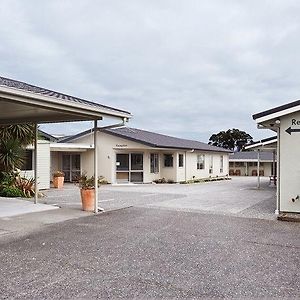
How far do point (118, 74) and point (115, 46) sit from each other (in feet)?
17.4

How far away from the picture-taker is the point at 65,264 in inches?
229

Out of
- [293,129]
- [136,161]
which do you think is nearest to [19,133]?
[136,161]

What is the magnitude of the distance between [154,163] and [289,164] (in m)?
15.8

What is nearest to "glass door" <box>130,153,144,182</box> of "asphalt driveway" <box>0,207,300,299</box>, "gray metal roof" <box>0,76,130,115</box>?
"gray metal roof" <box>0,76,130,115</box>

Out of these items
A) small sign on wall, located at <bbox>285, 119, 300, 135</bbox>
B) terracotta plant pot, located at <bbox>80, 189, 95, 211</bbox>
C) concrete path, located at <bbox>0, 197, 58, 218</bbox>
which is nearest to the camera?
concrete path, located at <bbox>0, 197, 58, 218</bbox>

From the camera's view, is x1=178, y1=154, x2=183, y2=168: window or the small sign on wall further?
x1=178, y1=154, x2=183, y2=168: window

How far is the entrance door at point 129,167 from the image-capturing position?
80.7 feet

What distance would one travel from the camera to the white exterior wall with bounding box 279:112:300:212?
35.4 feet

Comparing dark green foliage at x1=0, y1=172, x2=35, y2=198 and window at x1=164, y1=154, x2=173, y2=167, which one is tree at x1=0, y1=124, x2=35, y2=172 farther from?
window at x1=164, y1=154, x2=173, y2=167

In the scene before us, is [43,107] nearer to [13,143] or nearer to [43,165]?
[13,143]

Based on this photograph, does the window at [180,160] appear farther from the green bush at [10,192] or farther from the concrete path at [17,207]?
the concrete path at [17,207]

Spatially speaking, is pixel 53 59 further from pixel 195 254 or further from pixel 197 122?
pixel 197 122

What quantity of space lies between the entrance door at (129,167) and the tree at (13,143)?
886 centimetres

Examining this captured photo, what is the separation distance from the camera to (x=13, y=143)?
15.7 metres
